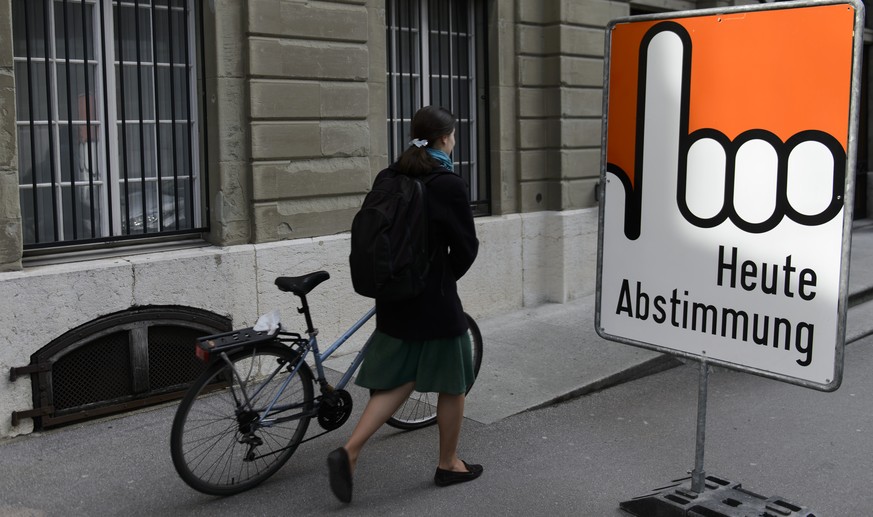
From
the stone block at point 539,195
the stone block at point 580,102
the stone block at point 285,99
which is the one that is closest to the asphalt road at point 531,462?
the stone block at point 285,99

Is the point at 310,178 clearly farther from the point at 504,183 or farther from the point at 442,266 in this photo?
the point at 442,266

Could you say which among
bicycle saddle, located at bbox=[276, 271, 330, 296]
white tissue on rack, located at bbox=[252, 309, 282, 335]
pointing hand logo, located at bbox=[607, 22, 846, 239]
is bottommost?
white tissue on rack, located at bbox=[252, 309, 282, 335]

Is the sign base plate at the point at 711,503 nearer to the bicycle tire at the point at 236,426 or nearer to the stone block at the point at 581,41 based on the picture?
the bicycle tire at the point at 236,426

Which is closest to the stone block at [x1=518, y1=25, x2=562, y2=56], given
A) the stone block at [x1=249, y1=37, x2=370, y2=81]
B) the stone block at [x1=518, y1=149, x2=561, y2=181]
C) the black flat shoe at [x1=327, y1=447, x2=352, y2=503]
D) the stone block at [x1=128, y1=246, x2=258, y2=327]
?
the stone block at [x1=518, y1=149, x2=561, y2=181]

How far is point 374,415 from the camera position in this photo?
14.6 feet

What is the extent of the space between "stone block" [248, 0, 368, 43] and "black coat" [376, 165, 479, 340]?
2.76m

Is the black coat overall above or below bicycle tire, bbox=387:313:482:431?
above

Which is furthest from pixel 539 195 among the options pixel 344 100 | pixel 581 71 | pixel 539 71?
pixel 344 100

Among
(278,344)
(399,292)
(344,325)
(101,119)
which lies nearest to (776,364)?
(399,292)

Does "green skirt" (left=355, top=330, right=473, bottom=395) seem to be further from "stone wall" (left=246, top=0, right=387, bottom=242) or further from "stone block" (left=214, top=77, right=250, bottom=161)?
"stone block" (left=214, top=77, right=250, bottom=161)

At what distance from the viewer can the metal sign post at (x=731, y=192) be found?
3.59 m

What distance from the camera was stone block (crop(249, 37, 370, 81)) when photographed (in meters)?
6.71

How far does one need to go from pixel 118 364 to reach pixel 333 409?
6.23 ft

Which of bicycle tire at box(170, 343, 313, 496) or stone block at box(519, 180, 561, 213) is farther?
stone block at box(519, 180, 561, 213)
